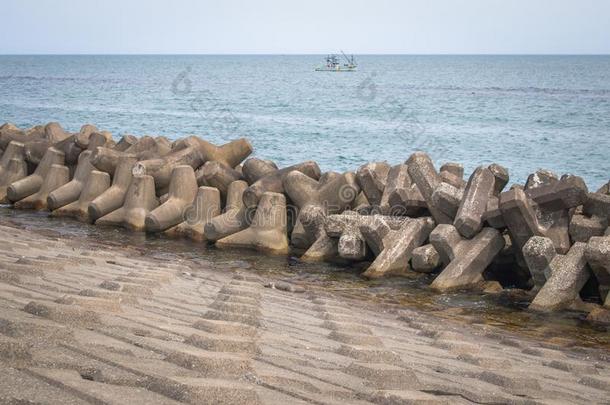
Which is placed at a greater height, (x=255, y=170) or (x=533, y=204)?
(x=533, y=204)

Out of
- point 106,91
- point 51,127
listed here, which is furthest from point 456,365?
point 106,91

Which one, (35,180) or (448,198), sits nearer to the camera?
(448,198)

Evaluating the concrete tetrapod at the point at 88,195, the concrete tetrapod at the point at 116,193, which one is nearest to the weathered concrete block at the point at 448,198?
the concrete tetrapod at the point at 116,193

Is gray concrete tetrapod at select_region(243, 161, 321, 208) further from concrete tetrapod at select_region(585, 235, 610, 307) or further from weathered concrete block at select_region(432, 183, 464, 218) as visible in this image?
concrete tetrapod at select_region(585, 235, 610, 307)

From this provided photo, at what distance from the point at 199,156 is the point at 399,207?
3.93 meters

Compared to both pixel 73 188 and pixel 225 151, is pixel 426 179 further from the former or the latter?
pixel 73 188

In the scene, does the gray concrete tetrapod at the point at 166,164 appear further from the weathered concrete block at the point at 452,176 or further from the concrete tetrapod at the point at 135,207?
the weathered concrete block at the point at 452,176

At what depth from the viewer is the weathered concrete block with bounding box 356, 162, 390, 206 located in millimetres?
12384

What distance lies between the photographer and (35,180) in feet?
50.5

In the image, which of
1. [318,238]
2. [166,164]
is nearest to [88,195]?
[166,164]

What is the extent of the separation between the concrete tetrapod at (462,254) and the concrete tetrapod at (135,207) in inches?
184

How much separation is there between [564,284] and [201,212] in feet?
18.0

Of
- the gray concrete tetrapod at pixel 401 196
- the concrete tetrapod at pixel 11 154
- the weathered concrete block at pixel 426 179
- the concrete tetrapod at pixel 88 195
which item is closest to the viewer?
the weathered concrete block at pixel 426 179

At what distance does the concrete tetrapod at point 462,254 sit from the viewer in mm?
10102
